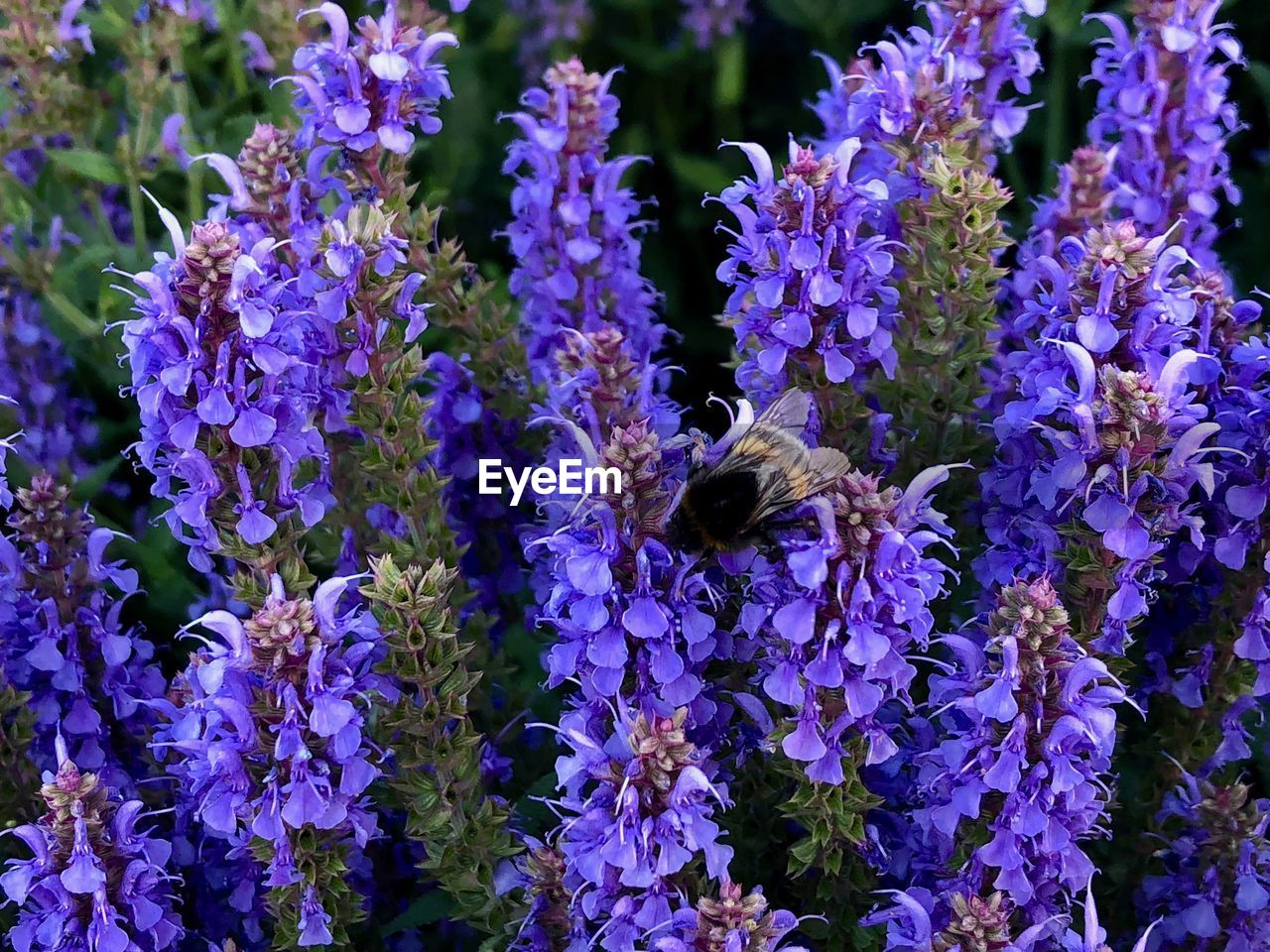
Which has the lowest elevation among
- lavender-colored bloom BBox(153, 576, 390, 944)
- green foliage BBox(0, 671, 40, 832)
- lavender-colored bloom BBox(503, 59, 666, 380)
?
green foliage BBox(0, 671, 40, 832)

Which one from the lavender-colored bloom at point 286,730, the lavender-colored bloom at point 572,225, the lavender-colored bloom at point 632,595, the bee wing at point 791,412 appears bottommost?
the lavender-colored bloom at point 286,730

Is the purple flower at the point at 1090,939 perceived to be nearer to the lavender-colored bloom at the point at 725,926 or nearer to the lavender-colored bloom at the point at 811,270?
the lavender-colored bloom at the point at 725,926

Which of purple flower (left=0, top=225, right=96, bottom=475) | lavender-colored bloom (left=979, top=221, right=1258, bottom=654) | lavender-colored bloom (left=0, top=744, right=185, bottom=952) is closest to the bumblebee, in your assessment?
lavender-colored bloom (left=979, top=221, right=1258, bottom=654)

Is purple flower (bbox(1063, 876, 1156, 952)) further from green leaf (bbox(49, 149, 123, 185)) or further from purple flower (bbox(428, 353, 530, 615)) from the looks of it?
green leaf (bbox(49, 149, 123, 185))

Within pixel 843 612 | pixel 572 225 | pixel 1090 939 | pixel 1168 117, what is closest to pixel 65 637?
pixel 572 225

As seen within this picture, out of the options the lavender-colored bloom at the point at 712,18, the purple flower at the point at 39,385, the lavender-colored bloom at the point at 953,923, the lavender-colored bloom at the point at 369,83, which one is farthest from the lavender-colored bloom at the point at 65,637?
the lavender-colored bloom at the point at 712,18

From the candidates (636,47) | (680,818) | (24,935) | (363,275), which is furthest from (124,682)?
(636,47)

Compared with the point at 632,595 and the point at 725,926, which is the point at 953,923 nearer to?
the point at 725,926
